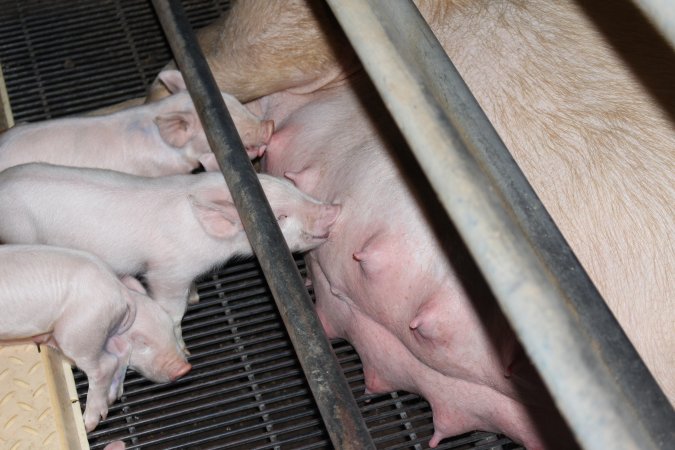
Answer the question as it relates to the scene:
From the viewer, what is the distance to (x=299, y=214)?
2.29 m

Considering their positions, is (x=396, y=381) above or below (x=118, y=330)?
below

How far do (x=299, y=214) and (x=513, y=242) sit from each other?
1326mm

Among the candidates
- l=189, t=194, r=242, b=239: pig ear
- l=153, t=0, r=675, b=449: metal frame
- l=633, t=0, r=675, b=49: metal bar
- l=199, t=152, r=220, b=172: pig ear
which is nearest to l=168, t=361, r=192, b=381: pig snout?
l=189, t=194, r=242, b=239: pig ear

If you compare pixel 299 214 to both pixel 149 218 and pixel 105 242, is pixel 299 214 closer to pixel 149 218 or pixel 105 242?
pixel 149 218

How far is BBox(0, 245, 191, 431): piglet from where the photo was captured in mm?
1989

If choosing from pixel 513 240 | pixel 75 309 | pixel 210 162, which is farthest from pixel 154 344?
pixel 513 240

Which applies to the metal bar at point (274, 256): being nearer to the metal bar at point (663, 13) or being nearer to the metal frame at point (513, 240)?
the metal frame at point (513, 240)

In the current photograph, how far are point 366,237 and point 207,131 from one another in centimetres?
53

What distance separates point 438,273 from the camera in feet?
6.79

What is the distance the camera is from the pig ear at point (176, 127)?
247 centimetres

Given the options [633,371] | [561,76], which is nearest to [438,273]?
[561,76]

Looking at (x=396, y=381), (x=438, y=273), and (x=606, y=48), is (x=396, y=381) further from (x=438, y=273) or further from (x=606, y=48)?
(x=606, y=48)

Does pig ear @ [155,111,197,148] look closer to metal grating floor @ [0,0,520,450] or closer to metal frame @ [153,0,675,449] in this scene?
metal grating floor @ [0,0,520,450]

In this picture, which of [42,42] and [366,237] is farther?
[42,42]
